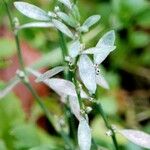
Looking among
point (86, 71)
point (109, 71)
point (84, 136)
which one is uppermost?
point (86, 71)

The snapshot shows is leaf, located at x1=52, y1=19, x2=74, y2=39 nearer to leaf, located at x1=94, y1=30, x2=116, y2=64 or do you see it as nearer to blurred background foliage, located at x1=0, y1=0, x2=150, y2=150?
leaf, located at x1=94, y1=30, x2=116, y2=64

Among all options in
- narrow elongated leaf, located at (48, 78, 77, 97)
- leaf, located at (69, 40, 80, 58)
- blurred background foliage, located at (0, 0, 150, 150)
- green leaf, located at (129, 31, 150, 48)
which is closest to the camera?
leaf, located at (69, 40, 80, 58)

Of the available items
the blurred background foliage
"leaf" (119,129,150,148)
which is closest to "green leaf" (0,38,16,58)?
the blurred background foliage

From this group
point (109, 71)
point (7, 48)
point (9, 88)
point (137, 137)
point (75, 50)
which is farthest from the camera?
point (109, 71)

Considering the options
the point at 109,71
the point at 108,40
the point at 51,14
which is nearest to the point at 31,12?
the point at 51,14

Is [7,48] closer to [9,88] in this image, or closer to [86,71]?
[9,88]

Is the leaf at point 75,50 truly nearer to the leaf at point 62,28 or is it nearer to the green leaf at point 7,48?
the leaf at point 62,28
